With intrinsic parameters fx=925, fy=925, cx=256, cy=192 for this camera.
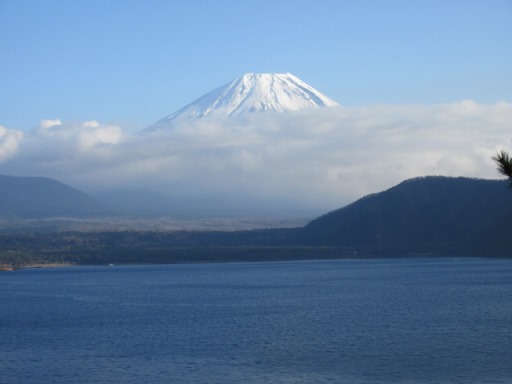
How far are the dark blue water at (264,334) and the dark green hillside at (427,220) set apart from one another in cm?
4930

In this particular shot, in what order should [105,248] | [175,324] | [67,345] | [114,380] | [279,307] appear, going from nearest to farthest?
[114,380]
[67,345]
[175,324]
[279,307]
[105,248]

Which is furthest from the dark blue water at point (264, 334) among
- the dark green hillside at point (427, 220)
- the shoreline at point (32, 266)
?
the shoreline at point (32, 266)

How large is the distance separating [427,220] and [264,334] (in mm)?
98757

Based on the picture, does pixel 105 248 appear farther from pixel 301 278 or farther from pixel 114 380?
pixel 114 380

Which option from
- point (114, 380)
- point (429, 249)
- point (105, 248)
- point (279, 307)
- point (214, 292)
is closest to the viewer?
point (114, 380)

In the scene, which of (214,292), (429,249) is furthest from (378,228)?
(214,292)

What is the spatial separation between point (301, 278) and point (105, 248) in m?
60.0

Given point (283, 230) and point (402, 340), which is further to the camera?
point (283, 230)

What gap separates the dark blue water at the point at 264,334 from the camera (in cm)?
3178

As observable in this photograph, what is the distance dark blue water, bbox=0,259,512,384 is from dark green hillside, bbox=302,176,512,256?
4930cm

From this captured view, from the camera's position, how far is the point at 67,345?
40.5m

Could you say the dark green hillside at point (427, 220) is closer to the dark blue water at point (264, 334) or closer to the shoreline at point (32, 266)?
the shoreline at point (32, 266)

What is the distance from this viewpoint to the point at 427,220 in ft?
450

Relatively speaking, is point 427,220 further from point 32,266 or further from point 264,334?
point 264,334
